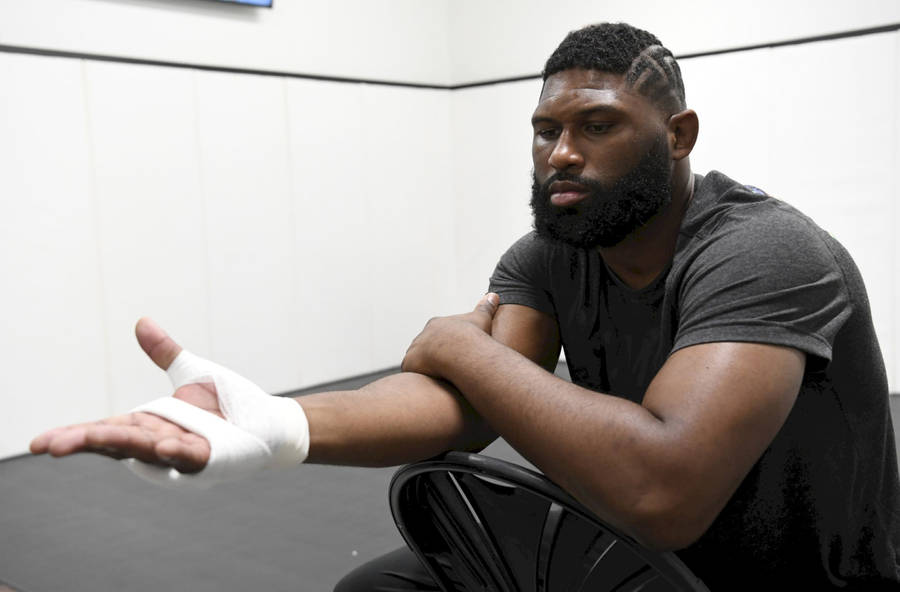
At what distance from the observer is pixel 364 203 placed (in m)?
4.37

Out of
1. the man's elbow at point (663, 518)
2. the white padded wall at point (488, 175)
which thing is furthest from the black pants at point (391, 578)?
the white padded wall at point (488, 175)

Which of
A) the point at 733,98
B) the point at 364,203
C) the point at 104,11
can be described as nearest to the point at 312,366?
the point at 364,203

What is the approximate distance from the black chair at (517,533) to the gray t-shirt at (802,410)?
0.97 feet

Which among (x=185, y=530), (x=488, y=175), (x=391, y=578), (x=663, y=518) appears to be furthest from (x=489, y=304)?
(x=488, y=175)

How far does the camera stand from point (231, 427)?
0.79m

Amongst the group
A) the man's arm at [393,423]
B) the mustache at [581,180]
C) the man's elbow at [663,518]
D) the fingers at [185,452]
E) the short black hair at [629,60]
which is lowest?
the man's elbow at [663,518]

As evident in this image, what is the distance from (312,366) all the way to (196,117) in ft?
4.53

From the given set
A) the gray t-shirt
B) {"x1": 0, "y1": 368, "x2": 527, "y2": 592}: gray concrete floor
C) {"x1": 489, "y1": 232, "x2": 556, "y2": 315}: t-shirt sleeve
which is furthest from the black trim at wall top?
the gray t-shirt

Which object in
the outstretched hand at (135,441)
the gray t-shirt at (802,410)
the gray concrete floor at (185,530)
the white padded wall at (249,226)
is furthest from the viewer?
the white padded wall at (249,226)

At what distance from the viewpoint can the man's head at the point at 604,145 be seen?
117 cm

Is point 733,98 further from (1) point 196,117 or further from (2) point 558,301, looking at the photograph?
(2) point 558,301

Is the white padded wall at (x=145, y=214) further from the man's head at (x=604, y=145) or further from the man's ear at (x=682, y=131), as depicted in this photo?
the man's ear at (x=682, y=131)

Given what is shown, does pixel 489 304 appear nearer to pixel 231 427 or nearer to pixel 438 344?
pixel 438 344

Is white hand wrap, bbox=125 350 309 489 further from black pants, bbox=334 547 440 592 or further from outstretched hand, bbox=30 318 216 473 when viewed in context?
black pants, bbox=334 547 440 592
